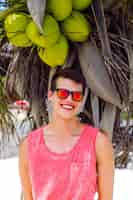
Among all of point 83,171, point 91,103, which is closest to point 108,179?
point 83,171

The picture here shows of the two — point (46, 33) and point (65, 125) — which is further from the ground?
point (46, 33)

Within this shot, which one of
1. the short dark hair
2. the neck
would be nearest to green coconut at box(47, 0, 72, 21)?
the short dark hair

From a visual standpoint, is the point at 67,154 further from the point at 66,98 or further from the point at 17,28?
the point at 17,28

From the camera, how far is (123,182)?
9.17 feet

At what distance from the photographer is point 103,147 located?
971 mm

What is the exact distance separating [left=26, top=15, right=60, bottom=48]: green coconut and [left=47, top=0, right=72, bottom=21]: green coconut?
0.5 inches

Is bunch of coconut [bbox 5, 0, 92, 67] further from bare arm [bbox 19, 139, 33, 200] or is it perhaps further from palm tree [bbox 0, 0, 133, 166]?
bare arm [bbox 19, 139, 33, 200]

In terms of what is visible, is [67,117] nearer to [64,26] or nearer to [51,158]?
[51,158]

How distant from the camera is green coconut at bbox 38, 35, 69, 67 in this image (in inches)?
33.1

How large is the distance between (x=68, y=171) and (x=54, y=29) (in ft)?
1.09

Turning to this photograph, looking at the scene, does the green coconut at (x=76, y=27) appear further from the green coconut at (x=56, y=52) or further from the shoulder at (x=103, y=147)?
the shoulder at (x=103, y=147)

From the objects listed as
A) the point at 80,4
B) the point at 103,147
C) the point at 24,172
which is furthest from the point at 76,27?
the point at 24,172

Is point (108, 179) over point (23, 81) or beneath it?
beneath

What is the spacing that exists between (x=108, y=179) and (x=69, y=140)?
125mm
